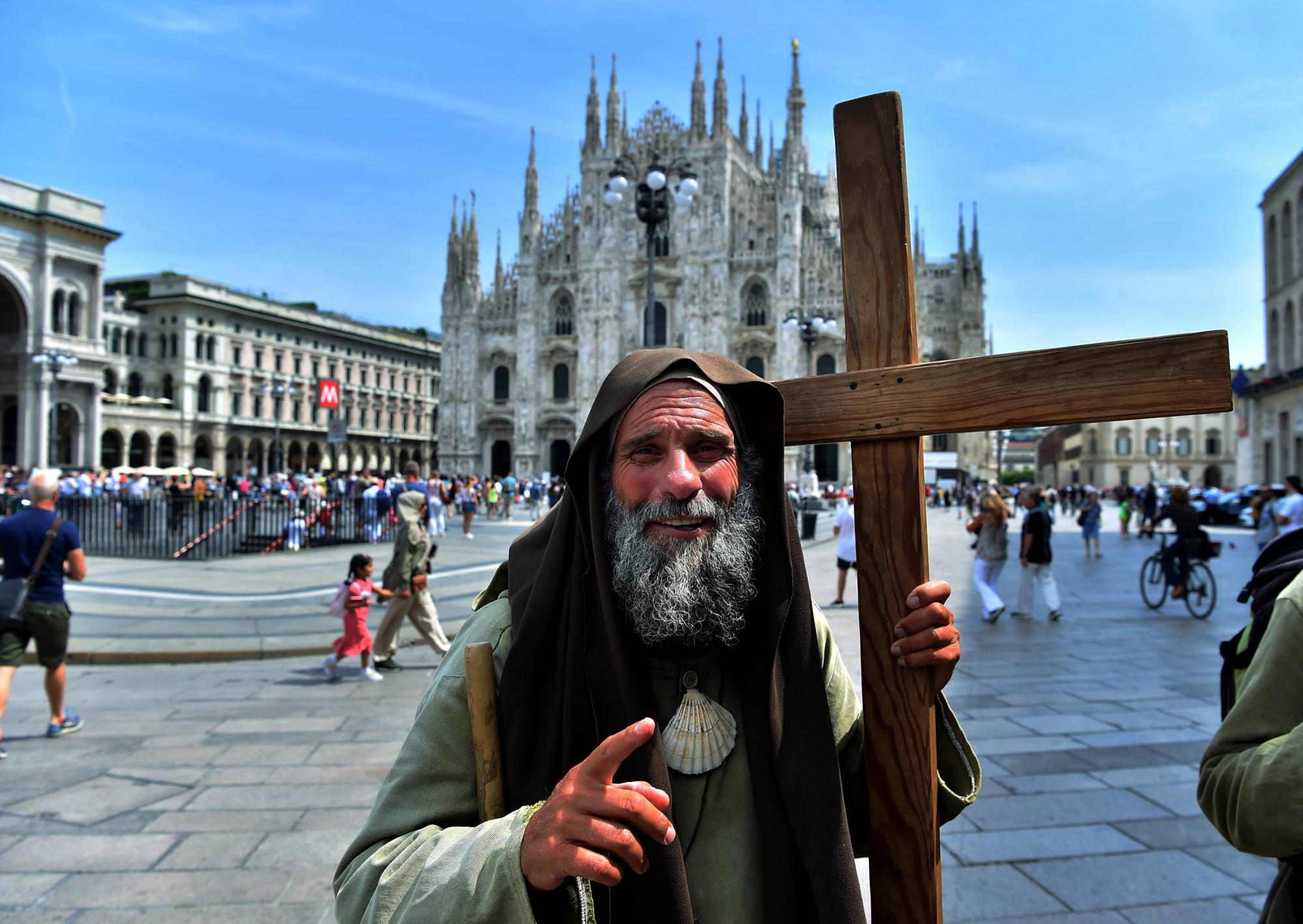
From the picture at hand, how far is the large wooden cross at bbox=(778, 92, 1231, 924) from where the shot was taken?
120 centimetres

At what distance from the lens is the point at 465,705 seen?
118cm

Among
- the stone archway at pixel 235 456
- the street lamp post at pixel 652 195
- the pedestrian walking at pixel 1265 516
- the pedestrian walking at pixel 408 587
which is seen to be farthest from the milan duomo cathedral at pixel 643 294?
the pedestrian walking at pixel 408 587

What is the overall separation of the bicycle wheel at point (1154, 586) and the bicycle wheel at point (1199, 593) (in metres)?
0.24

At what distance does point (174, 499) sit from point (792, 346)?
27.2 m

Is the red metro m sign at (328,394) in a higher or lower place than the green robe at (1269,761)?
higher

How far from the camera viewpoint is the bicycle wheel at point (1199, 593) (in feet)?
28.0

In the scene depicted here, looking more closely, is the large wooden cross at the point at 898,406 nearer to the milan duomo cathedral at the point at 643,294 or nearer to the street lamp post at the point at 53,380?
the street lamp post at the point at 53,380

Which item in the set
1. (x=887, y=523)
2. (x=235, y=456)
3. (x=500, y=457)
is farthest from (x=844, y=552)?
(x=235, y=456)

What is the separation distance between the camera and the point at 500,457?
4294 centimetres

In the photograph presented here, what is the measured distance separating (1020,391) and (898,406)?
0.18m

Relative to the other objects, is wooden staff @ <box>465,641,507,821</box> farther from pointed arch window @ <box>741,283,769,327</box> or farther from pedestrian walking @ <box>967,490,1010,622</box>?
pointed arch window @ <box>741,283,769,327</box>

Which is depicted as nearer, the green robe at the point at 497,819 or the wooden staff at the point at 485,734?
the green robe at the point at 497,819

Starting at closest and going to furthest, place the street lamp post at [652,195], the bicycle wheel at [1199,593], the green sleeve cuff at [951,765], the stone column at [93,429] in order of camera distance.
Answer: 1. the green sleeve cuff at [951,765]
2. the bicycle wheel at [1199,593]
3. the street lamp post at [652,195]
4. the stone column at [93,429]

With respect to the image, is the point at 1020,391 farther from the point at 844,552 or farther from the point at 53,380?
the point at 53,380
